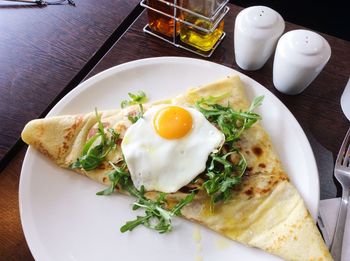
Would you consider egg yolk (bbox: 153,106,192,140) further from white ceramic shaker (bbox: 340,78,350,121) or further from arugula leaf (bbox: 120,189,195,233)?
white ceramic shaker (bbox: 340,78,350,121)

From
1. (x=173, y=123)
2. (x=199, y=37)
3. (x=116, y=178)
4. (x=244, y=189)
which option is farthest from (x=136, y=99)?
(x=244, y=189)

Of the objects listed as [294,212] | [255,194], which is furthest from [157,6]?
[294,212]

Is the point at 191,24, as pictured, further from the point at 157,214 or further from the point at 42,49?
the point at 157,214

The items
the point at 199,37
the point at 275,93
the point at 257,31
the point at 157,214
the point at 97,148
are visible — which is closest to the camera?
the point at 157,214

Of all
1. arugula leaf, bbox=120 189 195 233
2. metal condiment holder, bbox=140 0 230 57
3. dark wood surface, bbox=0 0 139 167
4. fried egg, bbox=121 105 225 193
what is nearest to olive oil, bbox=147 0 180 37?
metal condiment holder, bbox=140 0 230 57

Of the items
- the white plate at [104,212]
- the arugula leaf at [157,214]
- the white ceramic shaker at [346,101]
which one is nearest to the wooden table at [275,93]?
the white ceramic shaker at [346,101]

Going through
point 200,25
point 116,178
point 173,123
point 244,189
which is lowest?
point 244,189

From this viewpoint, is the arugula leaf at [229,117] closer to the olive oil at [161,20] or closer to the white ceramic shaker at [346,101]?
the white ceramic shaker at [346,101]
